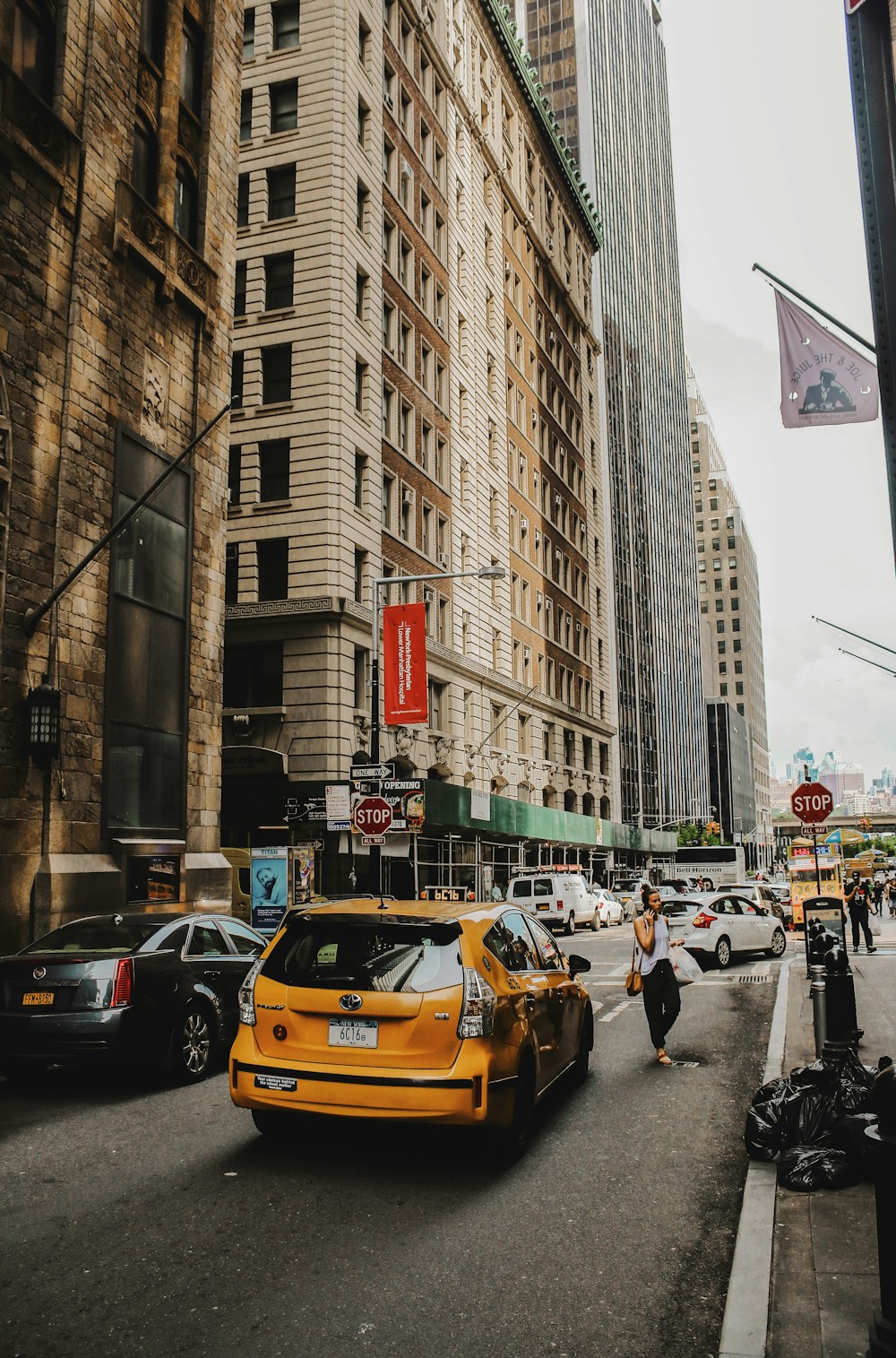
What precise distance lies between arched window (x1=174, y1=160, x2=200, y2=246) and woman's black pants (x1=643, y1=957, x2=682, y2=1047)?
19.8 m

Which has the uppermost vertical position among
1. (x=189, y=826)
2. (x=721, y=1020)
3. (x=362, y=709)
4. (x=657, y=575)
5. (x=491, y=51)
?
(x=491, y=51)

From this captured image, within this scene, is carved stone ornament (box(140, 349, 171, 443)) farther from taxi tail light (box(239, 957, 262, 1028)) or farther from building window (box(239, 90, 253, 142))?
building window (box(239, 90, 253, 142))

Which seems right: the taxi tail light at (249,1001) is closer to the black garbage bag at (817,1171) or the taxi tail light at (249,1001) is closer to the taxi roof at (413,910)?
the taxi roof at (413,910)

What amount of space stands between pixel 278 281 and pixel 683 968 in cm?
2932

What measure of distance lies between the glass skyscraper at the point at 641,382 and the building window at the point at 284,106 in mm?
54023

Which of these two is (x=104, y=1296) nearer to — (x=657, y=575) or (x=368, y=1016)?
(x=368, y=1016)

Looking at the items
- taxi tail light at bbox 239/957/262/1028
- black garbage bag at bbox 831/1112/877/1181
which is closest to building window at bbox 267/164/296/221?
taxi tail light at bbox 239/957/262/1028

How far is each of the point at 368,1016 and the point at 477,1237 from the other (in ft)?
4.96

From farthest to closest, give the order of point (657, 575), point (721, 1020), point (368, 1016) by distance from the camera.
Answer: point (657, 575), point (721, 1020), point (368, 1016)

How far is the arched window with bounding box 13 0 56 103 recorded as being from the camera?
743 inches

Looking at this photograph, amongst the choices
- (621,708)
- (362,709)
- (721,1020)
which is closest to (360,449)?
(362,709)

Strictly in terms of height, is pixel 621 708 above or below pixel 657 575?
below

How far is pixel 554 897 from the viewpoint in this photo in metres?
34.4

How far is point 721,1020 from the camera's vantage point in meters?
14.3
